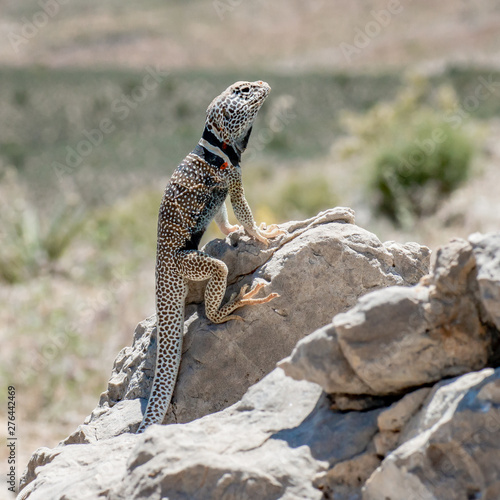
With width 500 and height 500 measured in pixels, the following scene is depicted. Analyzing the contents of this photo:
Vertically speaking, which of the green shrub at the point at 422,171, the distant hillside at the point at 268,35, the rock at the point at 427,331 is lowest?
Result: the green shrub at the point at 422,171

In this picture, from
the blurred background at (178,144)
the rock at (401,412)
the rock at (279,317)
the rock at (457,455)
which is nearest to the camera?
the rock at (457,455)

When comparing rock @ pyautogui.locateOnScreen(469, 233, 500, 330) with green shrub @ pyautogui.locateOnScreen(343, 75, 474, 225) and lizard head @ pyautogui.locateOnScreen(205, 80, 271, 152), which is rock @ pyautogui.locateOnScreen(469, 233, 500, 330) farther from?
green shrub @ pyautogui.locateOnScreen(343, 75, 474, 225)

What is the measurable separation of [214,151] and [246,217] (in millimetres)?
529

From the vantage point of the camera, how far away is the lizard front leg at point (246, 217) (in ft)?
16.4

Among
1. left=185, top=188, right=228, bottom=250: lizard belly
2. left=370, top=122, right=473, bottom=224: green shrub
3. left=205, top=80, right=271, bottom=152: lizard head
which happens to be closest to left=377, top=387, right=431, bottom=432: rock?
left=185, top=188, right=228, bottom=250: lizard belly

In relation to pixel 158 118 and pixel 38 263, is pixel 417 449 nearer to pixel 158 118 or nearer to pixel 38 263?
pixel 38 263

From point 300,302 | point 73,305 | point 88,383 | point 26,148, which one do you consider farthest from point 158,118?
point 300,302

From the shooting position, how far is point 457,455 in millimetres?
2781

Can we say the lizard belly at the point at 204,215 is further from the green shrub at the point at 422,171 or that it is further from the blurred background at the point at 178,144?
the green shrub at the point at 422,171

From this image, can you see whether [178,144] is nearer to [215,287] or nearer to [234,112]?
[234,112]

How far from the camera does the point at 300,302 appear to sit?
478 centimetres

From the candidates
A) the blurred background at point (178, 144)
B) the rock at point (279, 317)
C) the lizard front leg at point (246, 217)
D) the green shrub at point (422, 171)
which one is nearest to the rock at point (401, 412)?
the rock at point (279, 317)

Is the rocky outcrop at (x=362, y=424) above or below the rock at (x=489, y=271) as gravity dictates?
below

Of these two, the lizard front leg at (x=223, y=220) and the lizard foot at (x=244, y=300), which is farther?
the lizard front leg at (x=223, y=220)
